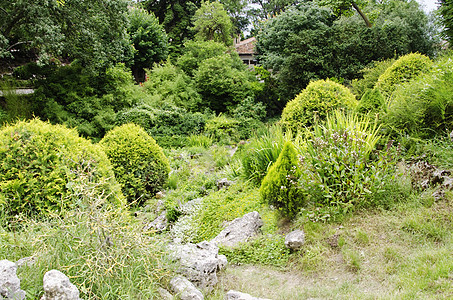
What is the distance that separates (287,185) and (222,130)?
853 cm

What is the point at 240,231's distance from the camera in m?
4.27

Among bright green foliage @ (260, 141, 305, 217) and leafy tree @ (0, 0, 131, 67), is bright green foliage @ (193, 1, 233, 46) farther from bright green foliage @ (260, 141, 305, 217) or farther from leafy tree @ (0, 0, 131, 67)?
bright green foliage @ (260, 141, 305, 217)

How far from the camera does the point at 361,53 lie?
47.5 feet

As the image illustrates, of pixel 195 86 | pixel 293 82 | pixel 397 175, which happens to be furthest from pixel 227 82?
pixel 397 175

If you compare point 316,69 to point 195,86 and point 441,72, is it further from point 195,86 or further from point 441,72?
point 441,72

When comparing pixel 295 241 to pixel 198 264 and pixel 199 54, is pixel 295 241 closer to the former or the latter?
pixel 198 264

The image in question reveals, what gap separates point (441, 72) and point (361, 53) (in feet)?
32.4

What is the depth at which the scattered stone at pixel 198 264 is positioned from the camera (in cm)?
288

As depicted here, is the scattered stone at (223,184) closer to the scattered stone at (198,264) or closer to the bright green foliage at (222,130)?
the scattered stone at (198,264)

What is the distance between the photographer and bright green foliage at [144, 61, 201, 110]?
1467 centimetres

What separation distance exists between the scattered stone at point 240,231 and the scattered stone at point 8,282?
2.41 metres

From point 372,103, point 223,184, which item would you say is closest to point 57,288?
point 223,184

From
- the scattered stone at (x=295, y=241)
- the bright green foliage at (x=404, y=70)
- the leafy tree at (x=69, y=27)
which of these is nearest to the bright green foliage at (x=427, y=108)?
the bright green foliage at (x=404, y=70)

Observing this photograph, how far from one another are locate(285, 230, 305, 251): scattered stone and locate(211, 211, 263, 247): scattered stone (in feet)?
1.86
